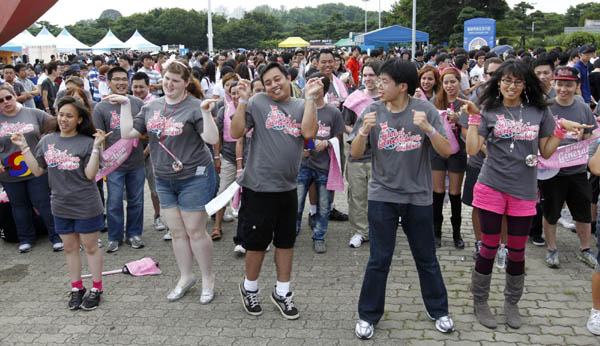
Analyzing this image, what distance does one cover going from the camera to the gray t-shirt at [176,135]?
4371 millimetres

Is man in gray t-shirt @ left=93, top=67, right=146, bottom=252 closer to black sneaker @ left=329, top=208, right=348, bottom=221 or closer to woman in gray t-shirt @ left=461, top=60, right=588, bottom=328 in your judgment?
black sneaker @ left=329, top=208, right=348, bottom=221

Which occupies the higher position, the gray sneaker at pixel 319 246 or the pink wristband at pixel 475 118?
the pink wristband at pixel 475 118

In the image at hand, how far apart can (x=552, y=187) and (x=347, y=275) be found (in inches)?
86.6

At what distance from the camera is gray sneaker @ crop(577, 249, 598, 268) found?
507 centimetres

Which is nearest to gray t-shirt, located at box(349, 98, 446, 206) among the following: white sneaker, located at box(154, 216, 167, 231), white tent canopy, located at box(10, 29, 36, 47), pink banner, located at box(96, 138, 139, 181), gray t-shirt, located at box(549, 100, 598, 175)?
gray t-shirt, located at box(549, 100, 598, 175)

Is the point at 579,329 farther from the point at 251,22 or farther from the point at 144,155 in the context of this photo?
the point at 251,22

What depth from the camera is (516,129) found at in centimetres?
387

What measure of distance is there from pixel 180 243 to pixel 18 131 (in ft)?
8.07

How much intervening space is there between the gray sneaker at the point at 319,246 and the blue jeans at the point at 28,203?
3033mm

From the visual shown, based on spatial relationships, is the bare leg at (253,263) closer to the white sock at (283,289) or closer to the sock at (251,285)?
the sock at (251,285)

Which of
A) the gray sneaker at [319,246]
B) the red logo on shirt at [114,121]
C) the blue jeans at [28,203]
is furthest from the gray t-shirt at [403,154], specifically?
the blue jeans at [28,203]

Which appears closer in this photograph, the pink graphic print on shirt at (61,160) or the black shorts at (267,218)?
the black shorts at (267,218)

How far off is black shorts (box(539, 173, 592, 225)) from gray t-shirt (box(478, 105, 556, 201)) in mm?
1407

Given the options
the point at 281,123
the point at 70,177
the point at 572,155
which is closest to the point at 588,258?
the point at 572,155
